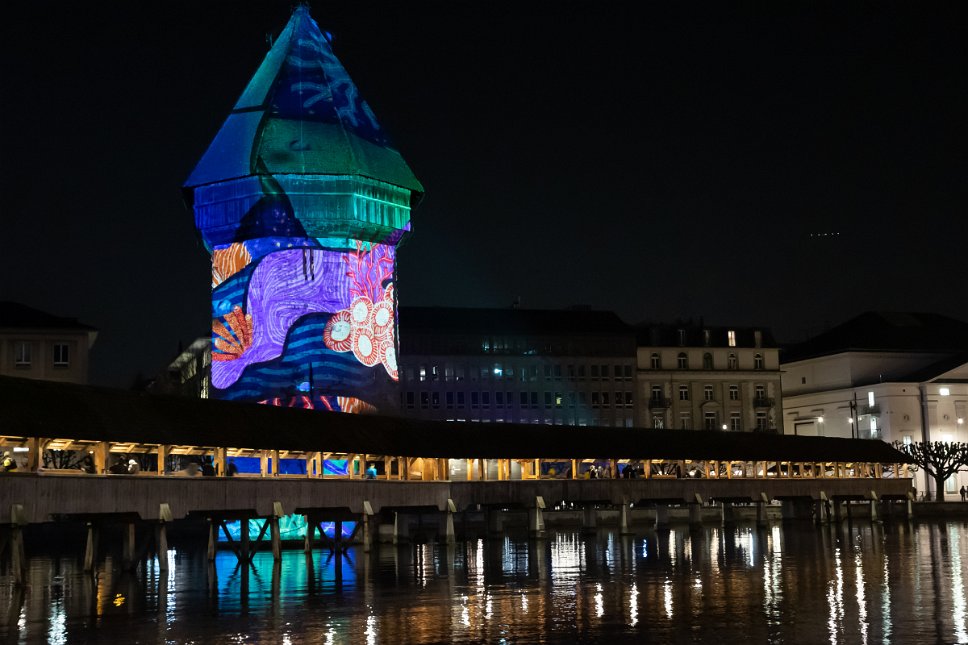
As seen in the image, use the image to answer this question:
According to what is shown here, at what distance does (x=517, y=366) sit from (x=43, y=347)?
46336 millimetres

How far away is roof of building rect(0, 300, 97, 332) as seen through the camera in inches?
3378

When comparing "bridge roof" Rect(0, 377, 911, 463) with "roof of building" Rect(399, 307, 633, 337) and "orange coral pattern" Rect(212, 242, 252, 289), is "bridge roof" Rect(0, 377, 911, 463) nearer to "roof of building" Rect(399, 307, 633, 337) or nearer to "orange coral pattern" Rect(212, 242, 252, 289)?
"orange coral pattern" Rect(212, 242, 252, 289)

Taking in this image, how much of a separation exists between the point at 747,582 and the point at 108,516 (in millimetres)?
18859

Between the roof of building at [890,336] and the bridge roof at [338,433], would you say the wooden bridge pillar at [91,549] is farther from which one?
the roof of building at [890,336]

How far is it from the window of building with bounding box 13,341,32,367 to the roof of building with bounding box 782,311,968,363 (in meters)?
68.8

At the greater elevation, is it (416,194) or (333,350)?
(416,194)

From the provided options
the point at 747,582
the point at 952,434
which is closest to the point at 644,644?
the point at 747,582

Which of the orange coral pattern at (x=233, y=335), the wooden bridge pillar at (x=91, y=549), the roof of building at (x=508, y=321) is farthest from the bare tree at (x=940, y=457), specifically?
the wooden bridge pillar at (x=91, y=549)

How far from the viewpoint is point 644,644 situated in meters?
28.7

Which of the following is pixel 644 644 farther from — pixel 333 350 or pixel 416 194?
pixel 416 194

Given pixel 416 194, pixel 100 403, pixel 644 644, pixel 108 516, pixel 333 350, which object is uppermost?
pixel 416 194

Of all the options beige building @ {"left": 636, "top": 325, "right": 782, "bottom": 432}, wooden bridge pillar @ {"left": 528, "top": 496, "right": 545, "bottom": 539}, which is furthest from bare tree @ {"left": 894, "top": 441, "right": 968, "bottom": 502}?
wooden bridge pillar @ {"left": 528, "top": 496, "right": 545, "bottom": 539}

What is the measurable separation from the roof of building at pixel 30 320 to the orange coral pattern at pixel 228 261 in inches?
352

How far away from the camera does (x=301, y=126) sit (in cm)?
8081
